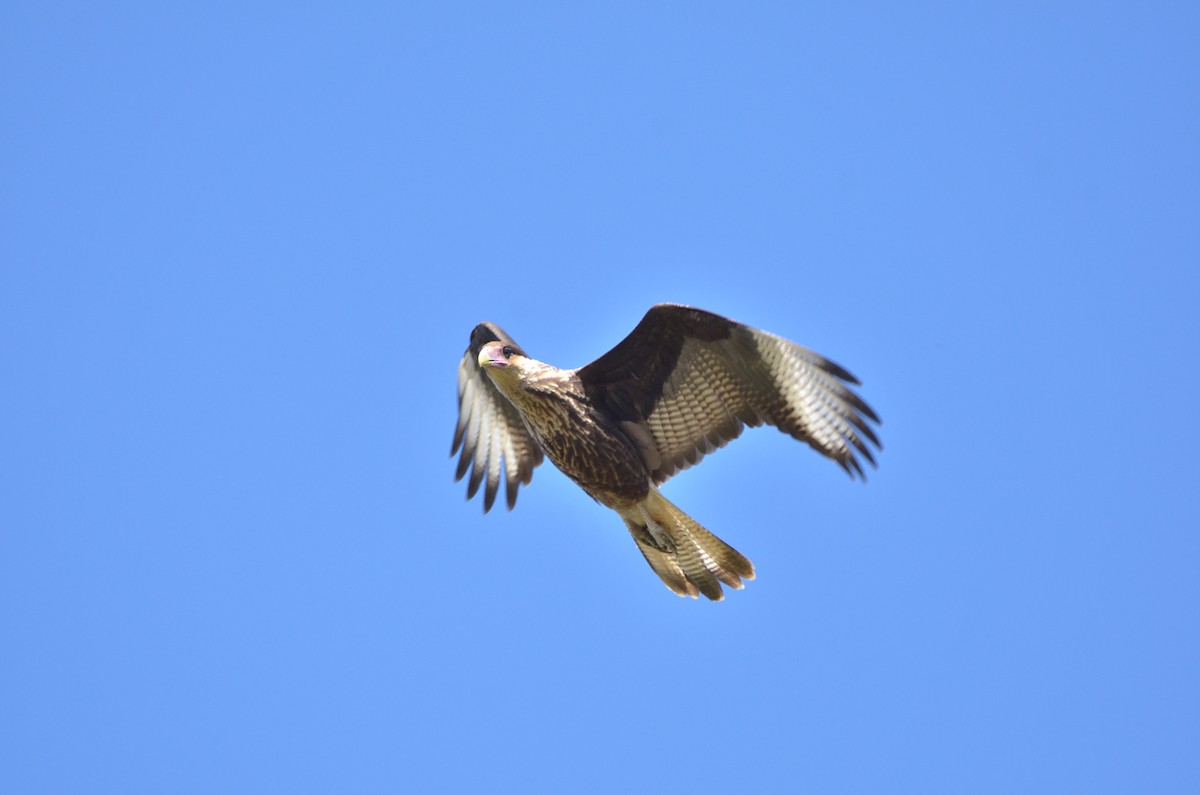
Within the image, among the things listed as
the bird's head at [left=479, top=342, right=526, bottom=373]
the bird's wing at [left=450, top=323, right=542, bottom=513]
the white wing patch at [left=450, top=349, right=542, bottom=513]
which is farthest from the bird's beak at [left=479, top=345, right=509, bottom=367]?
the white wing patch at [left=450, top=349, right=542, bottom=513]

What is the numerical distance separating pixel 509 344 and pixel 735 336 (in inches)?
61.9

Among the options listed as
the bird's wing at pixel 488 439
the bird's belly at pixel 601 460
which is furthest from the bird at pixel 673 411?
the bird's wing at pixel 488 439

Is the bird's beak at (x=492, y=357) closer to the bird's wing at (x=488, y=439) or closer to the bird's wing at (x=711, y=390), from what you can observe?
the bird's wing at (x=711, y=390)

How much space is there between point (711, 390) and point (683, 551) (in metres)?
1.18

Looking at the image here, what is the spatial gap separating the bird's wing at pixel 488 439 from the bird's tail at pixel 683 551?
1291mm

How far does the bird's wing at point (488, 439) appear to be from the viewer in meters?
11.4

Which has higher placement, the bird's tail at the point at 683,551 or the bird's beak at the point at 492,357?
the bird's beak at the point at 492,357

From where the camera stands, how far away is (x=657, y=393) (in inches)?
394

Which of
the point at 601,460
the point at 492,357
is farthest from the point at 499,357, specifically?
the point at 601,460

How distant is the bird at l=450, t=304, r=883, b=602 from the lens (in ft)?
31.4

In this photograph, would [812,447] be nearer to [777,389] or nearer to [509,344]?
[777,389]

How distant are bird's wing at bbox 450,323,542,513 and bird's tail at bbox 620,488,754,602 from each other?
1.29 metres

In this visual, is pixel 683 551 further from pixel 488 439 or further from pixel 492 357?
pixel 488 439

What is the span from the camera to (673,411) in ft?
32.9
